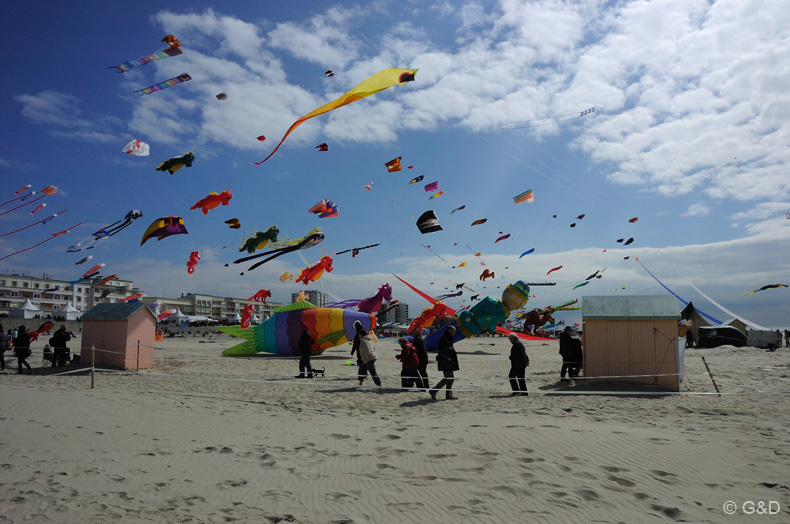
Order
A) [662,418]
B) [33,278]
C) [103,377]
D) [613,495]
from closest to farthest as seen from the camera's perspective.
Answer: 1. [613,495]
2. [662,418]
3. [103,377]
4. [33,278]

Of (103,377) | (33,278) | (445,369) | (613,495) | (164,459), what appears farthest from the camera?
(33,278)

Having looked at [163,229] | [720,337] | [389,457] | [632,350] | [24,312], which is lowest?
[720,337]

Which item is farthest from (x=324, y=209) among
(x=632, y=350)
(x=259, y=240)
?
(x=632, y=350)

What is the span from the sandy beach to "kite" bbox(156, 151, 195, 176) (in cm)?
783

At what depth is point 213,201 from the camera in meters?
17.8

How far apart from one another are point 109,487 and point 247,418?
358cm

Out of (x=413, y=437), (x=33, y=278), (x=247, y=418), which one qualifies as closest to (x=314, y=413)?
(x=247, y=418)

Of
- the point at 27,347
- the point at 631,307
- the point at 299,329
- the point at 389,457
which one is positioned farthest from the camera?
the point at 299,329

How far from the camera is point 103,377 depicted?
1381 cm

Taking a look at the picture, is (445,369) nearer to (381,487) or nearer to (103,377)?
(381,487)

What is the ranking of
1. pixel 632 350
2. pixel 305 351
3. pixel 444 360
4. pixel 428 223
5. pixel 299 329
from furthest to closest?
pixel 299 329 < pixel 428 223 < pixel 305 351 < pixel 632 350 < pixel 444 360

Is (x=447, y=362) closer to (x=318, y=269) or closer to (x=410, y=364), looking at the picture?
(x=410, y=364)

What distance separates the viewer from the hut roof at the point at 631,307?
11.7 meters

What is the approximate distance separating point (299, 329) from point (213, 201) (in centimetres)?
697
